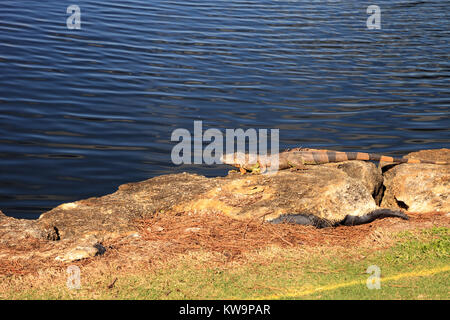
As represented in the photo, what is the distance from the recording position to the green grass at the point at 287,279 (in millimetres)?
4875

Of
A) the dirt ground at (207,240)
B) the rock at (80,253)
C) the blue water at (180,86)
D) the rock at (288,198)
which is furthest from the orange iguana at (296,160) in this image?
the rock at (80,253)

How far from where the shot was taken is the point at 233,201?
6898 mm

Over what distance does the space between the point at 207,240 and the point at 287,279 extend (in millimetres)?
1204

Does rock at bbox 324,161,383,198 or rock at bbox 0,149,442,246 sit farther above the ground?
rock at bbox 324,161,383,198

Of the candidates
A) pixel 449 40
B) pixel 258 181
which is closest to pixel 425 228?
pixel 258 181

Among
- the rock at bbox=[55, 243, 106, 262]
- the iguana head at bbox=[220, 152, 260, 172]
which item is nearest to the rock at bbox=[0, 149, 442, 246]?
the rock at bbox=[55, 243, 106, 262]

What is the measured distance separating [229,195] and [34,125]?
6.30 metres

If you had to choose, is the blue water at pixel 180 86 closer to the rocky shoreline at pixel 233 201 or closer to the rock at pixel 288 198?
the rocky shoreline at pixel 233 201

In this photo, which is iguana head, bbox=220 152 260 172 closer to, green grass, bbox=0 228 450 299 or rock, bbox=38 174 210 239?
rock, bbox=38 174 210 239

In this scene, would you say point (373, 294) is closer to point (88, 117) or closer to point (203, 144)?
point (203, 144)

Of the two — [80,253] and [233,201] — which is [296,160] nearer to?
[233,201]

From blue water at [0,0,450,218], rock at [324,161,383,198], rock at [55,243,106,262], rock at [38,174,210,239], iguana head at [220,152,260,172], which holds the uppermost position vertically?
blue water at [0,0,450,218]

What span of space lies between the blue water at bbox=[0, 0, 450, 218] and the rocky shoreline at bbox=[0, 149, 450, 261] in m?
2.04

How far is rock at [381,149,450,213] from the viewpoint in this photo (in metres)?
7.38
